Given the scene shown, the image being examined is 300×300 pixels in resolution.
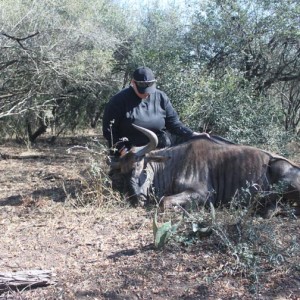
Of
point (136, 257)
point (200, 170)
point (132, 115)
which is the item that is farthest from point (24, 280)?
point (132, 115)

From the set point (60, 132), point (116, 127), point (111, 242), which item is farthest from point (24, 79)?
point (111, 242)

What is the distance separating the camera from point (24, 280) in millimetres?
3469

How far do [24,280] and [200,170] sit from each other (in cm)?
299

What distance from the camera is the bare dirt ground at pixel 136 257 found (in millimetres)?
3398

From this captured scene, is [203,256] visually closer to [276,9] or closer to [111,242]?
[111,242]

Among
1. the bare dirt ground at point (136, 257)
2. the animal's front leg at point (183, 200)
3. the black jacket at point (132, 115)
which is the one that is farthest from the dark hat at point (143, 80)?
the bare dirt ground at point (136, 257)

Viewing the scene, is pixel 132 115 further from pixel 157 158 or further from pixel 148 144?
pixel 157 158

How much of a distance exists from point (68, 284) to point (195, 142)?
3.10 m

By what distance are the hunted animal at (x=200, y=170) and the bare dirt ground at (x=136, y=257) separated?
57 centimetres

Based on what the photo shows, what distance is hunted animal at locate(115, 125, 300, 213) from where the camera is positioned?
5.71 m

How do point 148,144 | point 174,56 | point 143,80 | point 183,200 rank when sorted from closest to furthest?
1. point 183,200
2. point 148,144
3. point 143,80
4. point 174,56

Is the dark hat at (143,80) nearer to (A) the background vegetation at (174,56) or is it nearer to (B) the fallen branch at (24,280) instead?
(A) the background vegetation at (174,56)

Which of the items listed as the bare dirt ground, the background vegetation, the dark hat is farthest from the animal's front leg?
the background vegetation

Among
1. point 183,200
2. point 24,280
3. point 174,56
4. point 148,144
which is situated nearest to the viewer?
point 24,280
